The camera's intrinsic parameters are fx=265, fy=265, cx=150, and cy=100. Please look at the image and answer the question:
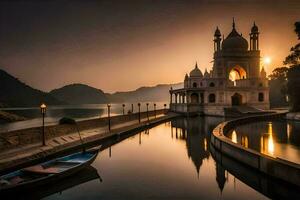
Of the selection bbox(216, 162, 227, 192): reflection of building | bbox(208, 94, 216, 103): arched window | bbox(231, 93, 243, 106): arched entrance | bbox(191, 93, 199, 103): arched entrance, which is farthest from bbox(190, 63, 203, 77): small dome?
bbox(216, 162, 227, 192): reflection of building

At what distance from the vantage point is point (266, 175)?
14.8m

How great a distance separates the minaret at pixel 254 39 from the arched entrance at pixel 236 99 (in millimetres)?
16119

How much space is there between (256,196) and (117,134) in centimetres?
2022

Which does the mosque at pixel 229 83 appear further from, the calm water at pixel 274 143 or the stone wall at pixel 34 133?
the stone wall at pixel 34 133

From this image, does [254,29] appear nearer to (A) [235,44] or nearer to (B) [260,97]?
(A) [235,44]

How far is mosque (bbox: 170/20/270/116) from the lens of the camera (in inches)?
2484

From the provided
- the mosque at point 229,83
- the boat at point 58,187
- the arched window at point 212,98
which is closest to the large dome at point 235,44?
the mosque at point 229,83

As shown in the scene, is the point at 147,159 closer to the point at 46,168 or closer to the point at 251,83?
the point at 46,168

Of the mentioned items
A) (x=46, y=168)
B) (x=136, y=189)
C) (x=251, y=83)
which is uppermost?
(x=251, y=83)

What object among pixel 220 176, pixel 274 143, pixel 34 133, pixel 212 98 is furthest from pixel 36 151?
pixel 212 98

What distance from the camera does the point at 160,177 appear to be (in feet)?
54.9

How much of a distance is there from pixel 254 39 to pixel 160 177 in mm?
66791

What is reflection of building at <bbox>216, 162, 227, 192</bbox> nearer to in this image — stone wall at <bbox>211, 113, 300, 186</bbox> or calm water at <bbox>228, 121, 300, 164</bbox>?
stone wall at <bbox>211, 113, 300, 186</bbox>

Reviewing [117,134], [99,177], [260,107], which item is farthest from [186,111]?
[99,177]
